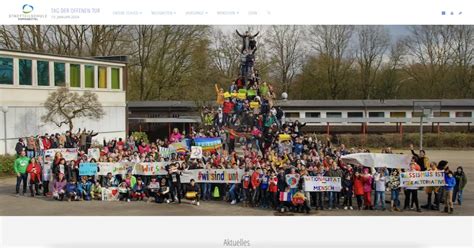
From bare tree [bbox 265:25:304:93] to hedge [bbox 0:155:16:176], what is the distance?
7156mm

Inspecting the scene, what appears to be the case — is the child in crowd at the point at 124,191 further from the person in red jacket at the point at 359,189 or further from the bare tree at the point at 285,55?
the person in red jacket at the point at 359,189

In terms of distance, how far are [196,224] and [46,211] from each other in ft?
14.2

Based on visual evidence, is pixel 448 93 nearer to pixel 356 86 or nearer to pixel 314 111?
pixel 356 86

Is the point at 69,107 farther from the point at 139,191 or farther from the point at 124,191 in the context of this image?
the point at 139,191

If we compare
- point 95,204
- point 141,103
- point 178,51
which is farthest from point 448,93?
point 95,204

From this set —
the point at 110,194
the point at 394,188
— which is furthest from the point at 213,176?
the point at 394,188

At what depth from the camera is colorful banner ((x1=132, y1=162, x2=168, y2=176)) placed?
10.5 m

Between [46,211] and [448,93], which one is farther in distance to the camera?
[448,93]

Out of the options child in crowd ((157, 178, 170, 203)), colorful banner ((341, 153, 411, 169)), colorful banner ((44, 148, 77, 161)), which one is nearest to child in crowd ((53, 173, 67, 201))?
colorful banner ((44, 148, 77, 161))

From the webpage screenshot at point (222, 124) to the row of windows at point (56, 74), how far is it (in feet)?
0.14

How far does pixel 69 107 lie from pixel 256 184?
7.12 meters
